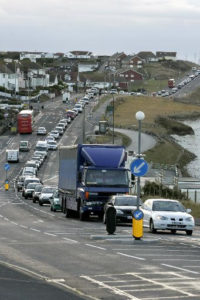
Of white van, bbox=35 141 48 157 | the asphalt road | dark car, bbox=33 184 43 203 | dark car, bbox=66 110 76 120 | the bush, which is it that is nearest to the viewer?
the asphalt road

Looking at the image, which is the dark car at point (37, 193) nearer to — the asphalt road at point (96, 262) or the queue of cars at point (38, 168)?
the queue of cars at point (38, 168)

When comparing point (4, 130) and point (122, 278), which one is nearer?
point (122, 278)

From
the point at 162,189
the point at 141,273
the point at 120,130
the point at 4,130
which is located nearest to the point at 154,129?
the point at 120,130

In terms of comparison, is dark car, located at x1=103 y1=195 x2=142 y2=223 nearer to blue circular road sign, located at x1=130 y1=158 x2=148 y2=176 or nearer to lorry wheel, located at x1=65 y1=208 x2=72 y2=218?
lorry wheel, located at x1=65 y1=208 x2=72 y2=218

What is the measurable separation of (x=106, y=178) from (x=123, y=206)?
3.38 m

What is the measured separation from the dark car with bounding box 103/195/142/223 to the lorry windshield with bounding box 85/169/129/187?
206 centimetres

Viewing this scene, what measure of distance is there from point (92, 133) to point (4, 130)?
43.8 feet

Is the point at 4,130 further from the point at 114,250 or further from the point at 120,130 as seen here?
the point at 114,250

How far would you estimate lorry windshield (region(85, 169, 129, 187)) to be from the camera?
42.2 metres

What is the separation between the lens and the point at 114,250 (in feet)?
84.4

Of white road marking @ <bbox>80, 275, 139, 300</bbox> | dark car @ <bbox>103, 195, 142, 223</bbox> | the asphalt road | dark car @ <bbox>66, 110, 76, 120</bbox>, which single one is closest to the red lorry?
dark car @ <bbox>66, 110, 76, 120</bbox>

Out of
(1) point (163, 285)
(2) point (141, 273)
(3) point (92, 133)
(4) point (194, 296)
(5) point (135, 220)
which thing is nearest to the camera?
(4) point (194, 296)

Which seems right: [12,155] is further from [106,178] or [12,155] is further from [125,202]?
[125,202]

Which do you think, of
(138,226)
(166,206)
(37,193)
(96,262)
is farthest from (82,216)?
(37,193)
